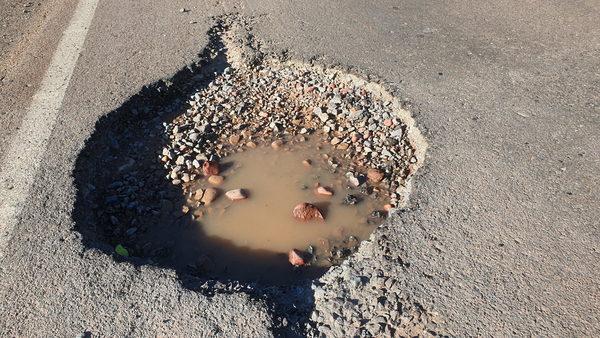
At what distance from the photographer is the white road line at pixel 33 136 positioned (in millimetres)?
3030

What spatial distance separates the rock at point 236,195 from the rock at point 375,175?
3.31 feet

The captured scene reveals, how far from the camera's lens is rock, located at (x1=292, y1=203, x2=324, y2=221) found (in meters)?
3.38

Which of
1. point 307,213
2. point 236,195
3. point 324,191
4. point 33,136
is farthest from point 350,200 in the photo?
point 33,136

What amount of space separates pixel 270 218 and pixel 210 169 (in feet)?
2.36

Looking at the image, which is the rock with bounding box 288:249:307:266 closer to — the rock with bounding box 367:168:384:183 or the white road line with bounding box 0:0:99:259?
the rock with bounding box 367:168:384:183

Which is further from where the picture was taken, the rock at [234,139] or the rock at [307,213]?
the rock at [234,139]

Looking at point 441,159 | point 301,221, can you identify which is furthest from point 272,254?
point 441,159

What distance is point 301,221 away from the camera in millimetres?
3389

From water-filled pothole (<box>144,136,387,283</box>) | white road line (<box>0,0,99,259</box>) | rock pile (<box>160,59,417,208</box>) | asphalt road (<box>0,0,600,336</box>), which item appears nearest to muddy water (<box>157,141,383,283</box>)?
water-filled pothole (<box>144,136,387,283</box>)

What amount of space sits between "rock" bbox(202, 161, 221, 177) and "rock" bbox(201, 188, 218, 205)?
0.18 m

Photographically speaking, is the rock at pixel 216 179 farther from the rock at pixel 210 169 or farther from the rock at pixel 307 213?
the rock at pixel 307 213

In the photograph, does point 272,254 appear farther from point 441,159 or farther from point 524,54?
point 524,54

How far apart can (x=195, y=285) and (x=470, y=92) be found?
295cm

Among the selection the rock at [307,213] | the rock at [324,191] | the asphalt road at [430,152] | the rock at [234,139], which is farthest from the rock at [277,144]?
the asphalt road at [430,152]
